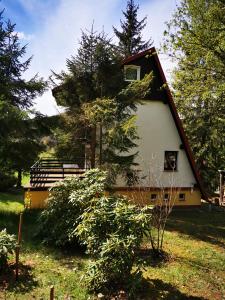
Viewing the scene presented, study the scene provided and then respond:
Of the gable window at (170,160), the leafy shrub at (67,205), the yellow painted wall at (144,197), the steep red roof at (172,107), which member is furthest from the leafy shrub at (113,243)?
the steep red roof at (172,107)

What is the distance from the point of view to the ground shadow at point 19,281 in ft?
25.6

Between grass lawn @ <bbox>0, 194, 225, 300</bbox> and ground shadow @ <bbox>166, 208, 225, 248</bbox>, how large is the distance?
Result: 0.17ft

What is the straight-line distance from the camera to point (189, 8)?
14836 mm

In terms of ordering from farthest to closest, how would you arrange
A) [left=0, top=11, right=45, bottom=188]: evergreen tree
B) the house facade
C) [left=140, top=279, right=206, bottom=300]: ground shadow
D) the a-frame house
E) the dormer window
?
1. the dormer window
2. the house facade
3. the a-frame house
4. [left=0, top=11, right=45, bottom=188]: evergreen tree
5. [left=140, top=279, right=206, bottom=300]: ground shadow

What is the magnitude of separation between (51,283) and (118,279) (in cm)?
174

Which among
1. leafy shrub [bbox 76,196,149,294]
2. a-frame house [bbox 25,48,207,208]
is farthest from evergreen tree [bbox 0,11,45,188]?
leafy shrub [bbox 76,196,149,294]

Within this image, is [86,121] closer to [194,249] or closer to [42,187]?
[42,187]

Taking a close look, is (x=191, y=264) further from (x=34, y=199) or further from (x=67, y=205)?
(x=34, y=199)

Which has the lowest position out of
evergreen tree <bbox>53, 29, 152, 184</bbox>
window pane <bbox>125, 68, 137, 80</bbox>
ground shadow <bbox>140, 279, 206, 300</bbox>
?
ground shadow <bbox>140, 279, 206, 300</bbox>

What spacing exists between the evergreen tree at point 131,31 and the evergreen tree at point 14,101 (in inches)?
909

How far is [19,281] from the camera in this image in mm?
8195

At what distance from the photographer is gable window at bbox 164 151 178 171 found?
19.9 metres

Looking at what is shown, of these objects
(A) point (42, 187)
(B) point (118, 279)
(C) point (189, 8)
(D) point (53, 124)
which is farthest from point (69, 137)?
(B) point (118, 279)

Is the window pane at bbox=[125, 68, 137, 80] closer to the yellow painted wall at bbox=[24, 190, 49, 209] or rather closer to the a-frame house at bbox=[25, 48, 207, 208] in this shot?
the a-frame house at bbox=[25, 48, 207, 208]
